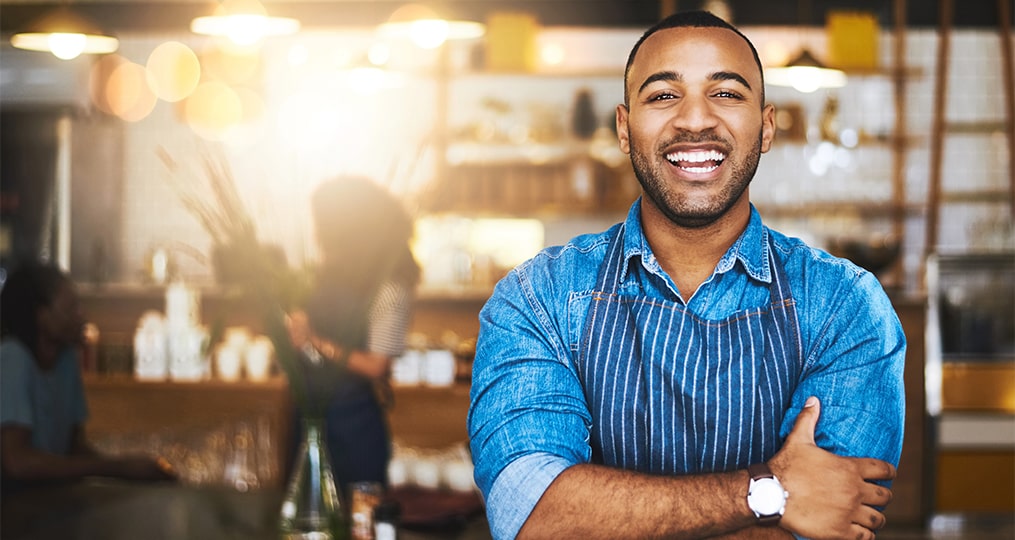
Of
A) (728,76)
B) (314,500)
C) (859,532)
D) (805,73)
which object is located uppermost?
(805,73)

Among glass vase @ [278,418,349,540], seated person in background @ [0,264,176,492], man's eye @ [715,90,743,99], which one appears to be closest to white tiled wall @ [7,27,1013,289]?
seated person in background @ [0,264,176,492]

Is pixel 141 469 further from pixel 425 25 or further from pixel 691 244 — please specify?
pixel 691 244

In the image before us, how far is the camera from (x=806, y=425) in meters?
1.62

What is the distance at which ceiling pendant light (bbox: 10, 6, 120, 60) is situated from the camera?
15.3 feet

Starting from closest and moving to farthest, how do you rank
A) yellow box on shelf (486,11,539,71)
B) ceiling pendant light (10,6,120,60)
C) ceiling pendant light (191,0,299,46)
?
ceiling pendant light (191,0,299,46) < ceiling pendant light (10,6,120,60) < yellow box on shelf (486,11,539,71)

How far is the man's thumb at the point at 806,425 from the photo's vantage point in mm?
1611

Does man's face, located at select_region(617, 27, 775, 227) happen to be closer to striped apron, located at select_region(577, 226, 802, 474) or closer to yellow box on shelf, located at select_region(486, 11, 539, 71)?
striped apron, located at select_region(577, 226, 802, 474)

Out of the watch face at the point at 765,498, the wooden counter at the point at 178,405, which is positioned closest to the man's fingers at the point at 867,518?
the watch face at the point at 765,498

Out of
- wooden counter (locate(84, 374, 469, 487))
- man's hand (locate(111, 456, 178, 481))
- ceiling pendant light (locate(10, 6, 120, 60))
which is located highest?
ceiling pendant light (locate(10, 6, 120, 60))

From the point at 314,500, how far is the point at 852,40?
19.5 ft

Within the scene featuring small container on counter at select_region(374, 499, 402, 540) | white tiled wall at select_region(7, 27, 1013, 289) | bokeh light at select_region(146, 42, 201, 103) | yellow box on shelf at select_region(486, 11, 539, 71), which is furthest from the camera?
bokeh light at select_region(146, 42, 201, 103)

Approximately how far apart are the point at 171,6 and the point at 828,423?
22.9 feet

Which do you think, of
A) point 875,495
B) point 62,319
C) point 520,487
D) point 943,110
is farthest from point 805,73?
point 520,487

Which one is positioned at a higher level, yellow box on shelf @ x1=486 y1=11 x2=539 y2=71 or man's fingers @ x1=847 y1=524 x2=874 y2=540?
yellow box on shelf @ x1=486 y1=11 x2=539 y2=71
